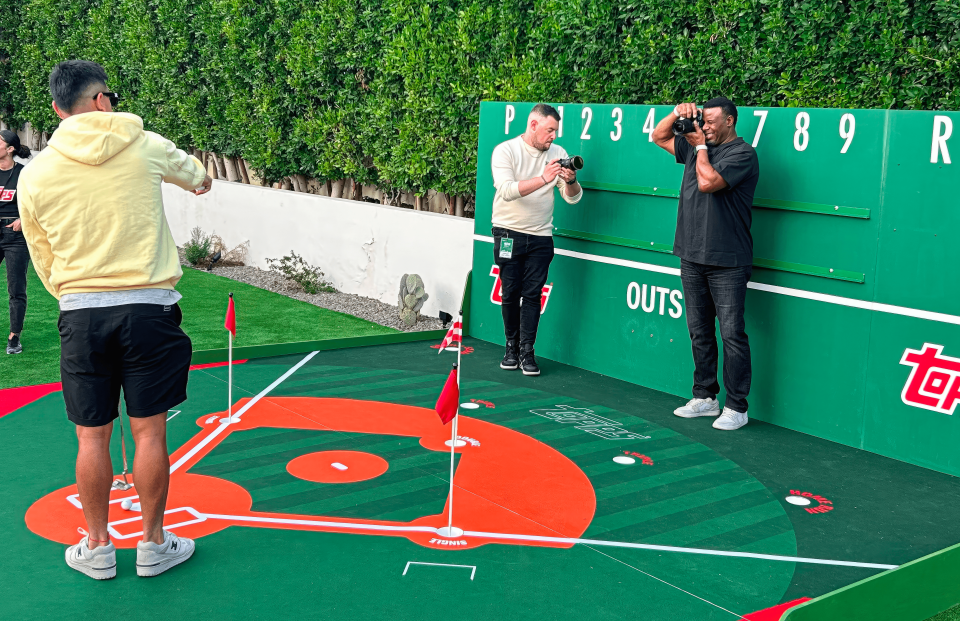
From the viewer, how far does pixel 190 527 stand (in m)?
4.94

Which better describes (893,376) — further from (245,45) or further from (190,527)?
(245,45)

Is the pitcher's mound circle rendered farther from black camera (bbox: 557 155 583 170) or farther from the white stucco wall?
the white stucco wall

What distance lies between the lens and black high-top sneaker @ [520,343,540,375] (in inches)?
324

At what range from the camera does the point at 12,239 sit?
849cm

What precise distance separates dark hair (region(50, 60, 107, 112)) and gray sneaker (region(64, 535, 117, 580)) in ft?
6.40

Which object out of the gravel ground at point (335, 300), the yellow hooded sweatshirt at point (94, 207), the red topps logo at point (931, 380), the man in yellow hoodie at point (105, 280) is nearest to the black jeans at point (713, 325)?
the red topps logo at point (931, 380)

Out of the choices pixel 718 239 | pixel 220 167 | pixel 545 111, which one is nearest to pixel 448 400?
pixel 718 239

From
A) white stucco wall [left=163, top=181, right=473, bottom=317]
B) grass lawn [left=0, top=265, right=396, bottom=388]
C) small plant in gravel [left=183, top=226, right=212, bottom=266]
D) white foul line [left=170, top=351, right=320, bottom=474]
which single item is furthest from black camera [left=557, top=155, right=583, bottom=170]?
small plant in gravel [left=183, top=226, right=212, bottom=266]

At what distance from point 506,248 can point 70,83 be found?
4477 mm

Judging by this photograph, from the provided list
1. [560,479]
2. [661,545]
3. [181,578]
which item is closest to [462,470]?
[560,479]

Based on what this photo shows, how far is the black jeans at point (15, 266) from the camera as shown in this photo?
8.48m


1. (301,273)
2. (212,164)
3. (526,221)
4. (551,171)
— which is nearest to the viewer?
(551,171)

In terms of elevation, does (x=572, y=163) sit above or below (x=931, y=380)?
above

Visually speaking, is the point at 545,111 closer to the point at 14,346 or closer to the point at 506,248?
the point at 506,248
